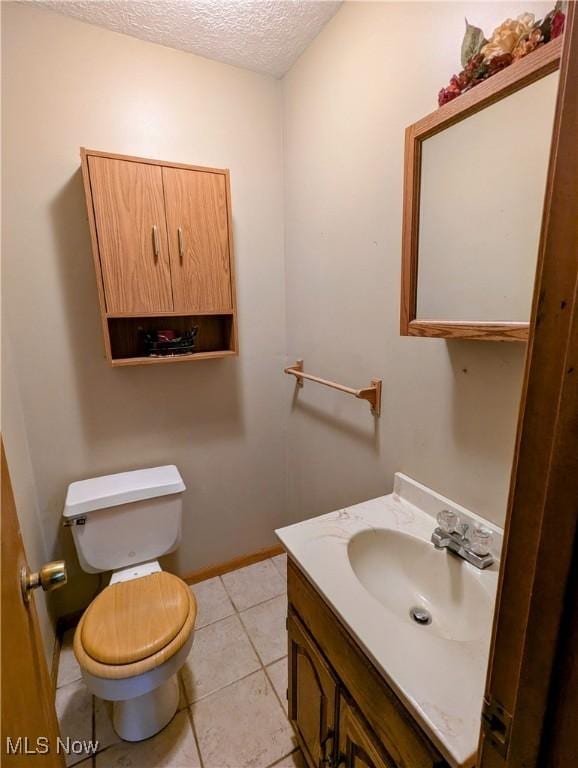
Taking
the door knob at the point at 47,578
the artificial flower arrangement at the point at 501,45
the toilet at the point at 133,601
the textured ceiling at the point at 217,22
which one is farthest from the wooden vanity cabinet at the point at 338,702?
the textured ceiling at the point at 217,22

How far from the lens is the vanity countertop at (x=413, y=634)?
0.58 metres

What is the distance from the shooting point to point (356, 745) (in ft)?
2.60

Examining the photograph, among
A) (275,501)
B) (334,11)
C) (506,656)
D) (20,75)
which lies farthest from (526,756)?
(20,75)

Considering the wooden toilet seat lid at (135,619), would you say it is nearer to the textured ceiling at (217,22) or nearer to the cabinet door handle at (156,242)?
the cabinet door handle at (156,242)

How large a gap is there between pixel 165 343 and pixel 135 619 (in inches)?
41.4

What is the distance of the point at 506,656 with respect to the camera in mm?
409

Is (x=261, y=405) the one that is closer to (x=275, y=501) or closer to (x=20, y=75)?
(x=275, y=501)

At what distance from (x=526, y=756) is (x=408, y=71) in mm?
1502

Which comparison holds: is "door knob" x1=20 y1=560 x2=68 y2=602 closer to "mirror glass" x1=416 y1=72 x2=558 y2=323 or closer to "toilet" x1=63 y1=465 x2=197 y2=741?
"toilet" x1=63 y1=465 x2=197 y2=741

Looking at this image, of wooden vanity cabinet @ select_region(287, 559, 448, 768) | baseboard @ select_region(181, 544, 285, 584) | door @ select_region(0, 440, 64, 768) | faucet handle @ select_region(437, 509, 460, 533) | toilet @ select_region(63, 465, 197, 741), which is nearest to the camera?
door @ select_region(0, 440, 64, 768)

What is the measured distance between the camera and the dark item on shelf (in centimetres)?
158

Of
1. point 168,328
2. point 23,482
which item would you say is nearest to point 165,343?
point 168,328

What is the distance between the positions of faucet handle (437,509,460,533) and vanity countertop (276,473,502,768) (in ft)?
0.12

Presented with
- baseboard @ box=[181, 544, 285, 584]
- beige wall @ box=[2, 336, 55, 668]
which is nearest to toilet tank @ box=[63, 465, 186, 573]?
beige wall @ box=[2, 336, 55, 668]
